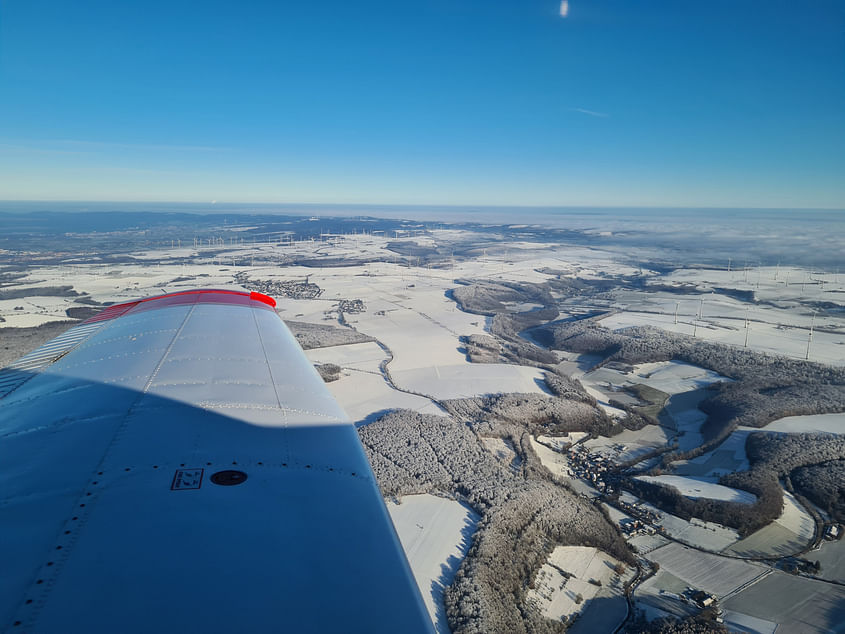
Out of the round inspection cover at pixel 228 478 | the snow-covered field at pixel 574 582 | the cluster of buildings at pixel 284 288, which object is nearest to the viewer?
the round inspection cover at pixel 228 478

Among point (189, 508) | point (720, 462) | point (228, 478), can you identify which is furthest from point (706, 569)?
point (189, 508)

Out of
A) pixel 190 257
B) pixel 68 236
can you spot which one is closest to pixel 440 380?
pixel 190 257

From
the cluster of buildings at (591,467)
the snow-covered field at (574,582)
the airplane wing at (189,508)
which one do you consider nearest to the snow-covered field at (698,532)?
the cluster of buildings at (591,467)

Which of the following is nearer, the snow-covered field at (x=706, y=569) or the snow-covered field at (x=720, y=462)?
the snow-covered field at (x=706, y=569)

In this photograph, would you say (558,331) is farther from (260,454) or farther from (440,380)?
(260,454)

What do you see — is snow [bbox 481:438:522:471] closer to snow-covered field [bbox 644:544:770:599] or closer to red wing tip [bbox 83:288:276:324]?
snow-covered field [bbox 644:544:770:599]

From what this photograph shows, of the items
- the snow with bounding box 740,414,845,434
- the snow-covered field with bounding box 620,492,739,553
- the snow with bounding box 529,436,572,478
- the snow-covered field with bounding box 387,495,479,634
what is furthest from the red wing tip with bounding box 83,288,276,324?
the snow with bounding box 740,414,845,434

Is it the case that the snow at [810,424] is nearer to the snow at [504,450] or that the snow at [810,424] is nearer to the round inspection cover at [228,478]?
the snow at [504,450]
